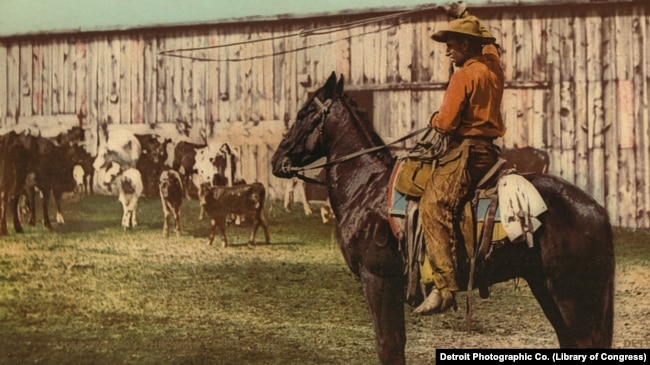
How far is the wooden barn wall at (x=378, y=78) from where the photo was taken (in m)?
Result: 6.00

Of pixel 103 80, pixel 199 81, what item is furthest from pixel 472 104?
pixel 103 80

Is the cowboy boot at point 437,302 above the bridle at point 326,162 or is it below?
below

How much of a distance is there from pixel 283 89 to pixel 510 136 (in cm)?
192

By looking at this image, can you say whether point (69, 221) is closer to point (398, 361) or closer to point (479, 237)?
point (398, 361)

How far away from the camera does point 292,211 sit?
249 inches

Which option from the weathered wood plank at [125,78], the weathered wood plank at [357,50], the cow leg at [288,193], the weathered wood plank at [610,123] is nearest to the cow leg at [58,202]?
the weathered wood plank at [125,78]

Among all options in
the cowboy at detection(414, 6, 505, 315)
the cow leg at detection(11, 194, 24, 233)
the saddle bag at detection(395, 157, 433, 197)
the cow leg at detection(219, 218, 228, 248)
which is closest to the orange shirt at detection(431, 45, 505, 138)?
the cowboy at detection(414, 6, 505, 315)

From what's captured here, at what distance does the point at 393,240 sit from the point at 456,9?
1.93 m

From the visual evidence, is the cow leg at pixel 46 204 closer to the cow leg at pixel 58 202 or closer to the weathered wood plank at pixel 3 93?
the cow leg at pixel 58 202

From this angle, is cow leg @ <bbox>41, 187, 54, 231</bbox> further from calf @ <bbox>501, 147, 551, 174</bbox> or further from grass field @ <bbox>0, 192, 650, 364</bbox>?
calf @ <bbox>501, 147, 551, 174</bbox>

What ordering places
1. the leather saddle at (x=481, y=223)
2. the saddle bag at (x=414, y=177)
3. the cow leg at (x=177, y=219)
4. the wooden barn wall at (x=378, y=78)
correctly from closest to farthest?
the leather saddle at (x=481, y=223) → the saddle bag at (x=414, y=177) → the wooden barn wall at (x=378, y=78) → the cow leg at (x=177, y=219)

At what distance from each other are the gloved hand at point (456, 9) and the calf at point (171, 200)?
2.67m

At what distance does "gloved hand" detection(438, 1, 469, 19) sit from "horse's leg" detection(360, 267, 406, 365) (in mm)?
1945

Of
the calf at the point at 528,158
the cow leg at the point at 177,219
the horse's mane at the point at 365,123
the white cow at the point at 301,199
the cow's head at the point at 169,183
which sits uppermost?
the horse's mane at the point at 365,123
